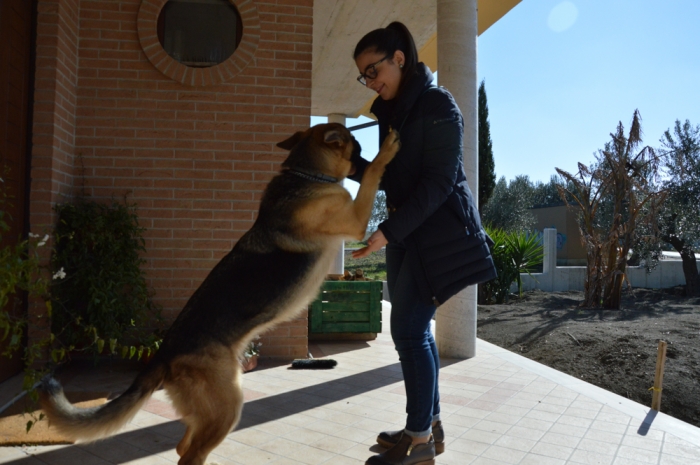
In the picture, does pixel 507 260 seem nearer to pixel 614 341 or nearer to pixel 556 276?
pixel 556 276

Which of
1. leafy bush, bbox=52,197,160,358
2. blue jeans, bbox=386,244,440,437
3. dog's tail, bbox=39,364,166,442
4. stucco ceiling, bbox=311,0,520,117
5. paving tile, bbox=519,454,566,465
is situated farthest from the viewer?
stucco ceiling, bbox=311,0,520,117

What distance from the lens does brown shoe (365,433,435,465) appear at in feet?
8.93

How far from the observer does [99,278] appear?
15.2ft

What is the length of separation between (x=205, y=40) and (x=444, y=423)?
4.47 meters

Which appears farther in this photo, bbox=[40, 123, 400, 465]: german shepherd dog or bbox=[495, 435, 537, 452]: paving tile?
bbox=[495, 435, 537, 452]: paving tile

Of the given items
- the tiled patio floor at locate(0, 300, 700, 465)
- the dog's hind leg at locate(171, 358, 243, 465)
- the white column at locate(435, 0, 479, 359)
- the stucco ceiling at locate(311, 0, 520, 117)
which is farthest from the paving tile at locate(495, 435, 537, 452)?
the stucco ceiling at locate(311, 0, 520, 117)

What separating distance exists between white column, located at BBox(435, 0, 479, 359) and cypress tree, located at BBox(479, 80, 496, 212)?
15.3 metres

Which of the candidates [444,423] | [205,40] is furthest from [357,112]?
[444,423]

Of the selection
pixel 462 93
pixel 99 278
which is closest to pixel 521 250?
pixel 462 93

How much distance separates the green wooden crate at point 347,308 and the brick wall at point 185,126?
1035 millimetres

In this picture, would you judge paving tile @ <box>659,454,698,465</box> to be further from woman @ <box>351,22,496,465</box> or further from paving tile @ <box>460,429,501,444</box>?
woman @ <box>351,22,496,465</box>

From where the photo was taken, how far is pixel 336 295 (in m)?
6.68

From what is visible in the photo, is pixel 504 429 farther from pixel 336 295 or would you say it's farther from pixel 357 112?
pixel 357 112

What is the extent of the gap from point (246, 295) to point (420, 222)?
942mm
